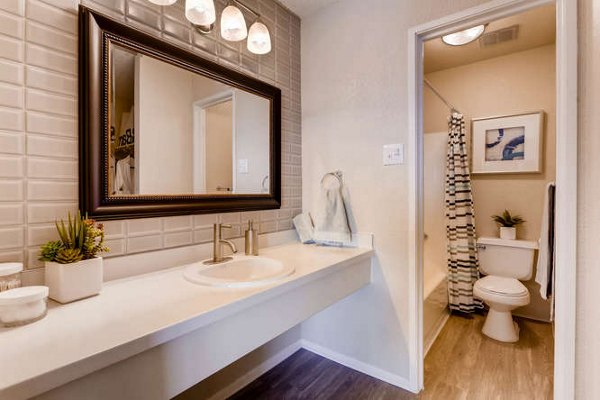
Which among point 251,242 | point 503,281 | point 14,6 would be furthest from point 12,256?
point 503,281

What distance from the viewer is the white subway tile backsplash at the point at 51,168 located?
0.96m

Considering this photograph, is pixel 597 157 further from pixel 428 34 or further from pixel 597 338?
pixel 428 34

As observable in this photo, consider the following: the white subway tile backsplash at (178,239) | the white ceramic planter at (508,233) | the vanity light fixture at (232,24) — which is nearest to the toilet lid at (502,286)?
the white ceramic planter at (508,233)

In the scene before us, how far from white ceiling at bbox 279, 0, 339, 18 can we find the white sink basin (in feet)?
5.29

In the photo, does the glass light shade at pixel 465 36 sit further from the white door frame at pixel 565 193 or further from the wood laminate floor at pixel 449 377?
the wood laminate floor at pixel 449 377

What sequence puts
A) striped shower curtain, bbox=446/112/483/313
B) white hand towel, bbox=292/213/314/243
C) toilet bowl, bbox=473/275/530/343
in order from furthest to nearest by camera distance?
striped shower curtain, bbox=446/112/483/313 < toilet bowl, bbox=473/275/530/343 < white hand towel, bbox=292/213/314/243

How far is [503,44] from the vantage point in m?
2.40

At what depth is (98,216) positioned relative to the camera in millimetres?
1094

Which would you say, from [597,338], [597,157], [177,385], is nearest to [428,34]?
[597,157]

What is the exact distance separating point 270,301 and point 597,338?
1077 mm

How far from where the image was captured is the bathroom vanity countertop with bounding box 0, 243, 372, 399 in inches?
22.8

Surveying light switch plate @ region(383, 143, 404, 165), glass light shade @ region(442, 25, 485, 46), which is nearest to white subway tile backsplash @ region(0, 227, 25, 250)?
light switch plate @ region(383, 143, 404, 165)

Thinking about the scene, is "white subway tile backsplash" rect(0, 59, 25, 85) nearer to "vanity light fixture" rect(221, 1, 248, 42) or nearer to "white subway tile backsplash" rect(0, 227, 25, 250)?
"white subway tile backsplash" rect(0, 227, 25, 250)

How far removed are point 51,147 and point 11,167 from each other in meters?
0.12
